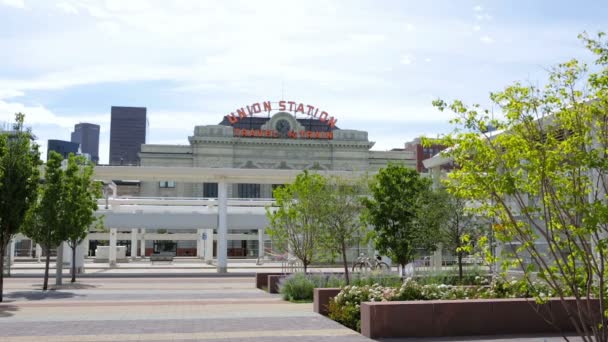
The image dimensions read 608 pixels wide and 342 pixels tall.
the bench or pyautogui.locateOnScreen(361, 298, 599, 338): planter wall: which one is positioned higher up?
the bench

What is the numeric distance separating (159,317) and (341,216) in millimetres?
8484

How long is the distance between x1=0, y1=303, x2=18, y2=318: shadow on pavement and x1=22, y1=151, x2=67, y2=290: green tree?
6086mm

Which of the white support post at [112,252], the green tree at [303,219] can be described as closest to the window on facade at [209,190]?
the white support post at [112,252]

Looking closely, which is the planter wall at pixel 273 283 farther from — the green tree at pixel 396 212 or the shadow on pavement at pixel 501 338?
the shadow on pavement at pixel 501 338

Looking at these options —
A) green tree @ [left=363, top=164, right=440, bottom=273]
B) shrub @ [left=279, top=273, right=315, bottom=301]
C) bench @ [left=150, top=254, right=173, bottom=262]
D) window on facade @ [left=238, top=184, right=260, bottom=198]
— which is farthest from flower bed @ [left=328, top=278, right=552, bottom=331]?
window on facade @ [left=238, top=184, right=260, bottom=198]

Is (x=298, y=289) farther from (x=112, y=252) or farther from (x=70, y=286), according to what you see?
(x=112, y=252)

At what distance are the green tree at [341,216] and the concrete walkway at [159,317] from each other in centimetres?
299

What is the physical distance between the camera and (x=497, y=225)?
25.8ft

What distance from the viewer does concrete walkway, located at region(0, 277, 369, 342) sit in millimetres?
11977

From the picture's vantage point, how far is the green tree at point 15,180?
18.8 meters

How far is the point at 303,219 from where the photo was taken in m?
23.0

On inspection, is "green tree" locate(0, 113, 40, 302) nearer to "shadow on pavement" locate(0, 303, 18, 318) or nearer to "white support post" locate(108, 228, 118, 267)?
"shadow on pavement" locate(0, 303, 18, 318)

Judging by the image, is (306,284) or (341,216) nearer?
(306,284)

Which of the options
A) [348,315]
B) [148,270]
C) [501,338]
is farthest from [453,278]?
[148,270]
